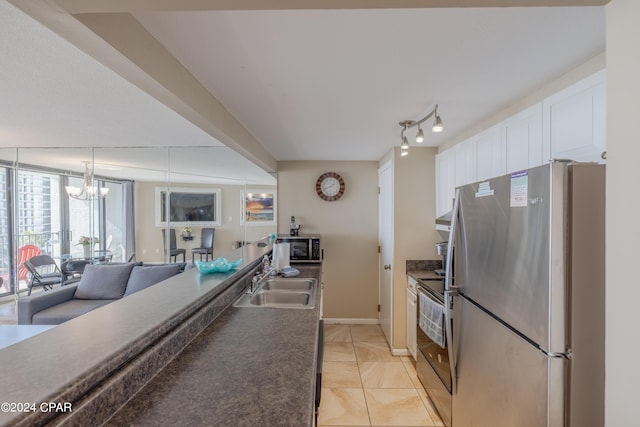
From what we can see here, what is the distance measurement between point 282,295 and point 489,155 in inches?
73.6

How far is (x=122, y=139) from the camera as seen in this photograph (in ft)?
11.0

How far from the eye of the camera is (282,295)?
7.16ft

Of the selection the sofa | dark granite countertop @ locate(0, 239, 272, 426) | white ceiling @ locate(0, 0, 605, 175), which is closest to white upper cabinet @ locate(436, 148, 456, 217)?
white ceiling @ locate(0, 0, 605, 175)

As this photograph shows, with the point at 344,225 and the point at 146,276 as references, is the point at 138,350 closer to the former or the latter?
the point at 146,276

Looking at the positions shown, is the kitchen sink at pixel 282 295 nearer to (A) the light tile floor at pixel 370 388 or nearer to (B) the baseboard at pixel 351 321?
(A) the light tile floor at pixel 370 388

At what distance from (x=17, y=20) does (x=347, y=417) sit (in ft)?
9.65

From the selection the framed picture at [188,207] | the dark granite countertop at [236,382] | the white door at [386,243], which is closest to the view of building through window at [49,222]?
the framed picture at [188,207]

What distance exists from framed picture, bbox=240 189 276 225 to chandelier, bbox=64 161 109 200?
92.7 inches

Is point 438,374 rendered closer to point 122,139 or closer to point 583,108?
point 583,108

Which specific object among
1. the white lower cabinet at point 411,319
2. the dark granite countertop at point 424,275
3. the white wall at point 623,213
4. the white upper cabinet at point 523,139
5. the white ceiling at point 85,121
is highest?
the white ceiling at point 85,121

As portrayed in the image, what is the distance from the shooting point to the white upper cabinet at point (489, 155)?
1.95m

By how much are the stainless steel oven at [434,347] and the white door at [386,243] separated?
2.21ft

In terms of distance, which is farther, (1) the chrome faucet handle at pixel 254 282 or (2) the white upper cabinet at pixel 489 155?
(1) the chrome faucet handle at pixel 254 282

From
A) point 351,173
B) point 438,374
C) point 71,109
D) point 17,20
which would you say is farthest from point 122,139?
point 438,374
